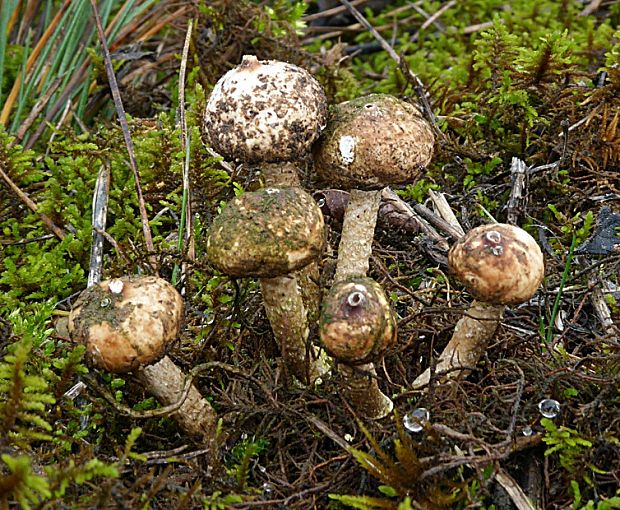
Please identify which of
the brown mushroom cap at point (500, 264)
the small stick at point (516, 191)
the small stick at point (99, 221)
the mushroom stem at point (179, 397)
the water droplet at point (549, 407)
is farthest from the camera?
the small stick at point (516, 191)

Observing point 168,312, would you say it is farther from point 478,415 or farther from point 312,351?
point 478,415

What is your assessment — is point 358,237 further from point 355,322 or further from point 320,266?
point 355,322

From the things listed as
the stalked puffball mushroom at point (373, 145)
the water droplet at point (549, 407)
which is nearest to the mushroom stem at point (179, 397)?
the stalked puffball mushroom at point (373, 145)

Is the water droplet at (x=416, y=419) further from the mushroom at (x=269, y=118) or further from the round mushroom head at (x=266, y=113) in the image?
the round mushroom head at (x=266, y=113)

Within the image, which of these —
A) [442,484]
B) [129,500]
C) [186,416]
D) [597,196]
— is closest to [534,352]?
[442,484]

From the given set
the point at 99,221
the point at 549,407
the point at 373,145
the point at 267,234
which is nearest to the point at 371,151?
the point at 373,145

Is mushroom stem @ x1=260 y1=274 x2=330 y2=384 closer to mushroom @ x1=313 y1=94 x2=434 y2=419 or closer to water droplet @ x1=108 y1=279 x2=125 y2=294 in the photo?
mushroom @ x1=313 y1=94 x2=434 y2=419
